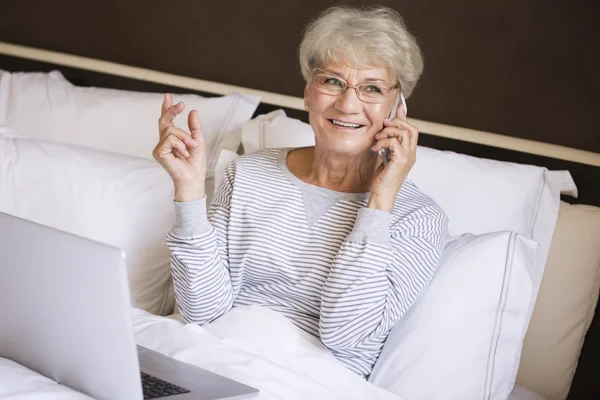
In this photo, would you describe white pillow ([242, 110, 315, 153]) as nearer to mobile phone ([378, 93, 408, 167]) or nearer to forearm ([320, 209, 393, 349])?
mobile phone ([378, 93, 408, 167])

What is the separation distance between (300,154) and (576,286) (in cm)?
71

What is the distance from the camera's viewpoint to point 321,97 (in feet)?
5.72

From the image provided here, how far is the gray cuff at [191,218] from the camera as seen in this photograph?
5.43 ft

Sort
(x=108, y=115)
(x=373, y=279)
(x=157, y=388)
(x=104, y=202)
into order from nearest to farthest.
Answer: (x=157, y=388), (x=373, y=279), (x=104, y=202), (x=108, y=115)

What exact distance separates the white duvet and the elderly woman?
2.5 inches

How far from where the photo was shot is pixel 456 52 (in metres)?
2.12

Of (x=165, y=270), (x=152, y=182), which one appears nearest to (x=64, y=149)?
(x=152, y=182)

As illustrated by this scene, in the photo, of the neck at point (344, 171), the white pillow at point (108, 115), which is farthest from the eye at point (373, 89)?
the white pillow at point (108, 115)

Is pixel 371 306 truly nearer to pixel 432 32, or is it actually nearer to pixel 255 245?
pixel 255 245

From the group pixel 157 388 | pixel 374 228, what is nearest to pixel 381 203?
pixel 374 228

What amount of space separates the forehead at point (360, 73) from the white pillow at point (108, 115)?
63 cm

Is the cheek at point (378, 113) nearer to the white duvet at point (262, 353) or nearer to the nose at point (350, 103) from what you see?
the nose at point (350, 103)

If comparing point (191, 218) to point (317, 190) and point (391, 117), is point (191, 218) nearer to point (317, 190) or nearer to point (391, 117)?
point (317, 190)

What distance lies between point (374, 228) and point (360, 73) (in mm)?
339
